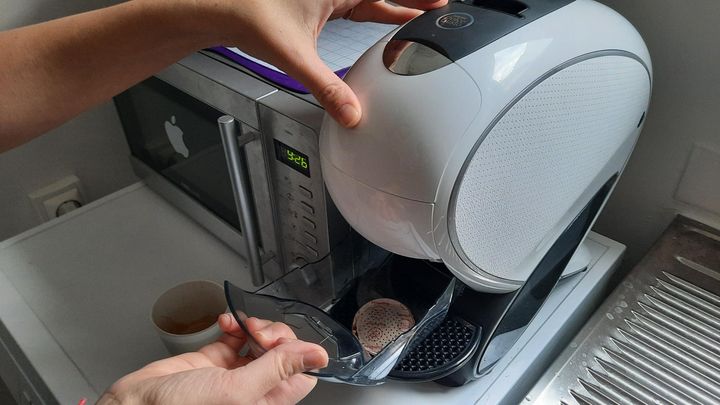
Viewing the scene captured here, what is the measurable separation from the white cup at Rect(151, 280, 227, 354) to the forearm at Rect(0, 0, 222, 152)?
0.23 m

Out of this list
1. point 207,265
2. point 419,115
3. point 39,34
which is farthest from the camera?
point 207,265

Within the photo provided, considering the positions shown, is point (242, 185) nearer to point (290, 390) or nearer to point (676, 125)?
point (290, 390)

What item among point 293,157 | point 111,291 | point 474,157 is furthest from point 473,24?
point 111,291

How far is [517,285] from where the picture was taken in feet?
1.83

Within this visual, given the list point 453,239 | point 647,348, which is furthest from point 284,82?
point 647,348

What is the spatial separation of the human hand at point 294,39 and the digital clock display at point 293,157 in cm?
12

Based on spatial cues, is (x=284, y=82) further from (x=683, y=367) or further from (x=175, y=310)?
(x=683, y=367)

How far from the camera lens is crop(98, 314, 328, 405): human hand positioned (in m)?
Answer: 0.43

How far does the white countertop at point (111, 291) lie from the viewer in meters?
0.62

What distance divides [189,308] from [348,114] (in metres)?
0.37

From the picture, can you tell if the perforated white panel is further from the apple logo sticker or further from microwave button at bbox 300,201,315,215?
the apple logo sticker

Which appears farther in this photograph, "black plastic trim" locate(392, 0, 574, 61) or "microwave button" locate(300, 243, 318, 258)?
"microwave button" locate(300, 243, 318, 258)

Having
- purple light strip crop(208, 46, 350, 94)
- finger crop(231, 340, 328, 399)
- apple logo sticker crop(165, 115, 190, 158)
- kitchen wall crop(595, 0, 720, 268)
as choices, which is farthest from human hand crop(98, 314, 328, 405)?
kitchen wall crop(595, 0, 720, 268)

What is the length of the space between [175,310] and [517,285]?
1.27ft
